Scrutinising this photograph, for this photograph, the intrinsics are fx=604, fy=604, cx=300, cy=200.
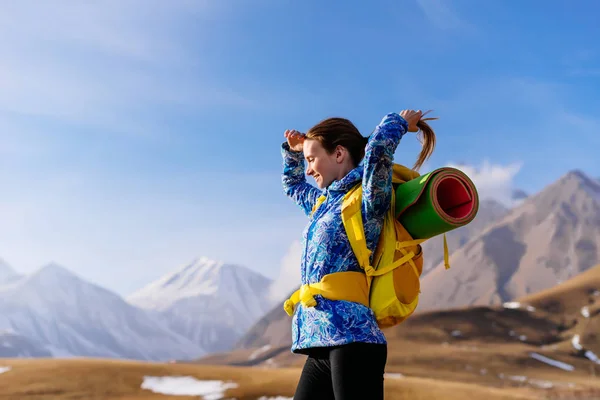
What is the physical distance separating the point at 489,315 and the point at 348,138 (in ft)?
247

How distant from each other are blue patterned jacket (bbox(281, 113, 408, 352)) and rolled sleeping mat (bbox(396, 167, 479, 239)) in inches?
5.8

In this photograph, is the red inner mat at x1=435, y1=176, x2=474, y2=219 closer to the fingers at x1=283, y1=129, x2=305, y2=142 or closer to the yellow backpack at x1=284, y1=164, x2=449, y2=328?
the yellow backpack at x1=284, y1=164, x2=449, y2=328

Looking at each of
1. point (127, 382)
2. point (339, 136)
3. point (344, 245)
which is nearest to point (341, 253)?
point (344, 245)

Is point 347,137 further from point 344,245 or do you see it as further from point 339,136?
point 344,245

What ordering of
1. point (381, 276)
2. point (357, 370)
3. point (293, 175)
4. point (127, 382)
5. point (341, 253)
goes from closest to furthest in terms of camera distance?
point (357, 370)
point (381, 276)
point (341, 253)
point (293, 175)
point (127, 382)

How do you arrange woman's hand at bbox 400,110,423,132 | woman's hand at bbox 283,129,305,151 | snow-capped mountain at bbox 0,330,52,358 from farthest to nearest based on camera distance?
snow-capped mountain at bbox 0,330,52,358 → woman's hand at bbox 283,129,305,151 → woman's hand at bbox 400,110,423,132

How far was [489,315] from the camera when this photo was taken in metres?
73.9

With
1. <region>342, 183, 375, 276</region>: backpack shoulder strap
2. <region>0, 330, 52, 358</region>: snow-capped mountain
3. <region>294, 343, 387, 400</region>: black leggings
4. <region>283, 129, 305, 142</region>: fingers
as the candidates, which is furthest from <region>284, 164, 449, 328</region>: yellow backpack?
<region>0, 330, 52, 358</region>: snow-capped mountain

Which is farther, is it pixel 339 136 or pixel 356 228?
pixel 339 136

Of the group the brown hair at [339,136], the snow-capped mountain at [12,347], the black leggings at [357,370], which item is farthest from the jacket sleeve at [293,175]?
the snow-capped mountain at [12,347]

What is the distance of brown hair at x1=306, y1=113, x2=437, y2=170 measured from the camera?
369cm

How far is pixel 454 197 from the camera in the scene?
3.28m

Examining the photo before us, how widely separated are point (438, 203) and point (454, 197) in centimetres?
16

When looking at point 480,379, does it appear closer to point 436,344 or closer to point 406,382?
point 436,344
